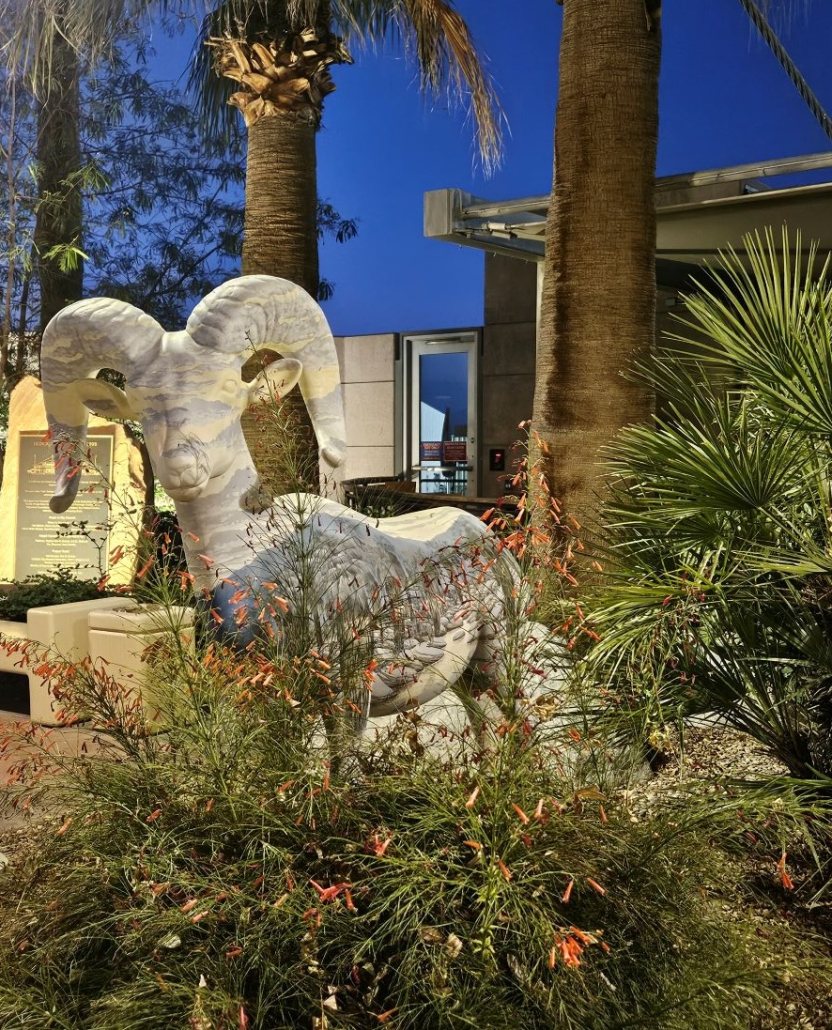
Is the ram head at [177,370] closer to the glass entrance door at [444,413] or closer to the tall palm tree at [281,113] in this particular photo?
the tall palm tree at [281,113]

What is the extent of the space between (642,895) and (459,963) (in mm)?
520

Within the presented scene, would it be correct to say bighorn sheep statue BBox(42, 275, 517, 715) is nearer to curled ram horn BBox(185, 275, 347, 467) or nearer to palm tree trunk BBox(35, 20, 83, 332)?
curled ram horn BBox(185, 275, 347, 467)

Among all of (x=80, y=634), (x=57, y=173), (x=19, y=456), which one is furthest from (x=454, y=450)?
(x=80, y=634)

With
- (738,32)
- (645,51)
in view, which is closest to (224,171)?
(738,32)

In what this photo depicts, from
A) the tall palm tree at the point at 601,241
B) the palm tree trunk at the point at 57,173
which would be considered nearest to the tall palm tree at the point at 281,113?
the tall palm tree at the point at 601,241

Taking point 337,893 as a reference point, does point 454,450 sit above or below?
above

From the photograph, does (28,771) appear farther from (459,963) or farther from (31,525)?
(31,525)

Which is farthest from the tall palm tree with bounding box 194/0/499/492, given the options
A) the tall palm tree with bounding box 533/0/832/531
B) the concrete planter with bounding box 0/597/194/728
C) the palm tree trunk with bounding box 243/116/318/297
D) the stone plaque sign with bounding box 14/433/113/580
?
the tall palm tree with bounding box 533/0/832/531

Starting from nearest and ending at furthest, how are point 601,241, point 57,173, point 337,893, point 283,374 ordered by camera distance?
1. point 337,893
2. point 283,374
3. point 601,241
4. point 57,173

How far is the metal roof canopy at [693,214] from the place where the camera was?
7645 mm

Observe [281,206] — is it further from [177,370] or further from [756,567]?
[756,567]

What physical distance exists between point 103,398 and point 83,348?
0.23 meters

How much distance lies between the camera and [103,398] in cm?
351

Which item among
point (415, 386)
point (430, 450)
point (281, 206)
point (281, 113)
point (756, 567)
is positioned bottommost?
point (756, 567)
